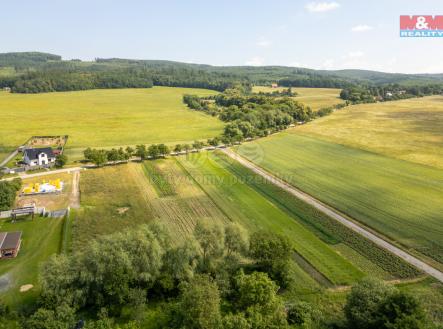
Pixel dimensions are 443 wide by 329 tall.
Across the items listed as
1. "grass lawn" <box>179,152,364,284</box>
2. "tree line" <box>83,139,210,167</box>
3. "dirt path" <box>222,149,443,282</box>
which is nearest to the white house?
"tree line" <box>83,139,210,167</box>

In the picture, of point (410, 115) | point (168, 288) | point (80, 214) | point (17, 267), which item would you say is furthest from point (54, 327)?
point (410, 115)

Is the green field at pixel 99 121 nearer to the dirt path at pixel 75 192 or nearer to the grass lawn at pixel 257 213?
the dirt path at pixel 75 192

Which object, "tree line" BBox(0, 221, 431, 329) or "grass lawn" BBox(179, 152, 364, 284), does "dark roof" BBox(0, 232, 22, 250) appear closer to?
"tree line" BBox(0, 221, 431, 329)

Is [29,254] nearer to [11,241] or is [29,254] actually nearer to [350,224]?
[11,241]

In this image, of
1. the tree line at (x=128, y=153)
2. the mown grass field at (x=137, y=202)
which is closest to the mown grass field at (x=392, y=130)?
the tree line at (x=128, y=153)

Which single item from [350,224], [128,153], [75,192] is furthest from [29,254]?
[350,224]

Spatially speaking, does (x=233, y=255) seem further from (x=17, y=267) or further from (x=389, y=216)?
(x=389, y=216)
